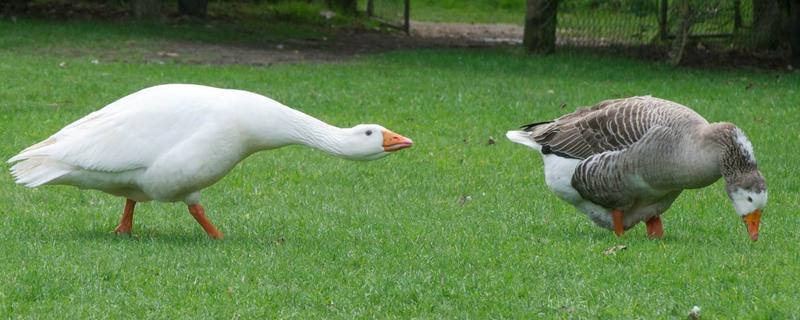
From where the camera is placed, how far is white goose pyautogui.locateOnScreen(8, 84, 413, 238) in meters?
7.16

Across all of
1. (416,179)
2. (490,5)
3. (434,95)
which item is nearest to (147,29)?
(434,95)

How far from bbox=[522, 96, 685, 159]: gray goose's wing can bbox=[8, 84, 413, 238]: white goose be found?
4.65 feet

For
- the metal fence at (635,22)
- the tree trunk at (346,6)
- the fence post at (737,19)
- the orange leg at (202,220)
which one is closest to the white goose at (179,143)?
the orange leg at (202,220)

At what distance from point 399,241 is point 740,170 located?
7.32ft

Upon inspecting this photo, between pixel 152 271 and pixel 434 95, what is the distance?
30.0 ft

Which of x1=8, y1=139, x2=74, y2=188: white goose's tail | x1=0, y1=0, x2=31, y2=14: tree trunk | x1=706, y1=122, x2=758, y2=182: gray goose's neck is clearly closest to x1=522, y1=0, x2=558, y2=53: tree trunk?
x1=0, y1=0, x2=31, y2=14: tree trunk

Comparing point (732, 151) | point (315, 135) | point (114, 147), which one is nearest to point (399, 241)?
point (315, 135)

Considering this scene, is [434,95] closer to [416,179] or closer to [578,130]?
[416,179]

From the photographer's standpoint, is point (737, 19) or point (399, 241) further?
point (737, 19)

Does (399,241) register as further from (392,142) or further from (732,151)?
(732,151)

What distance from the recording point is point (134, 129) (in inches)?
286

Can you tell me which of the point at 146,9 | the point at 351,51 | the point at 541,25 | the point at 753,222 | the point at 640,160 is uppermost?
the point at 640,160

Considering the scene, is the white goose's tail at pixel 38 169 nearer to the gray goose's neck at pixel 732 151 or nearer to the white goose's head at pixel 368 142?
the white goose's head at pixel 368 142

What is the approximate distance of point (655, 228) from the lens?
26.5ft
